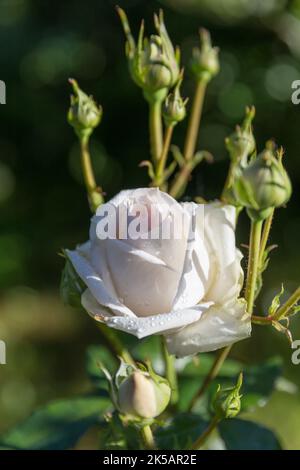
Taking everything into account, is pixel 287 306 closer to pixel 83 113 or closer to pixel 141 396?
pixel 141 396

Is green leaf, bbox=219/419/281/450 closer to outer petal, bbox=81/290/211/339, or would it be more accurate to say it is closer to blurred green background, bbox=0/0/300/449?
outer petal, bbox=81/290/211/339

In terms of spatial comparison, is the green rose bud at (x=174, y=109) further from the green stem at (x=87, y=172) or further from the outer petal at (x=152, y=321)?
Result: the outer petal at (x=152, y=321)

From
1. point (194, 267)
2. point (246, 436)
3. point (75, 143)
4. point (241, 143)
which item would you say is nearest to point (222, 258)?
point (194, 267)

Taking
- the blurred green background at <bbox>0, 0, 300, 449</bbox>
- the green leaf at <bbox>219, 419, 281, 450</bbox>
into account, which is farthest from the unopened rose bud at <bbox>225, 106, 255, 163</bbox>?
the blurred green background at <bbox>0, 0, 300, 449</bbox>

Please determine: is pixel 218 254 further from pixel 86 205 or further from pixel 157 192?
pixel 86 205

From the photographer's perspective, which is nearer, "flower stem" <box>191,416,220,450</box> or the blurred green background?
"flower stem" <box>191,416,220,450</box>

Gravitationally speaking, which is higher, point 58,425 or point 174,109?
point 174,109

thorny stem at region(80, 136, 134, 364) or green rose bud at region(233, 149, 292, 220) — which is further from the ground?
green rose bud at region(233, 149, 292, 220)
